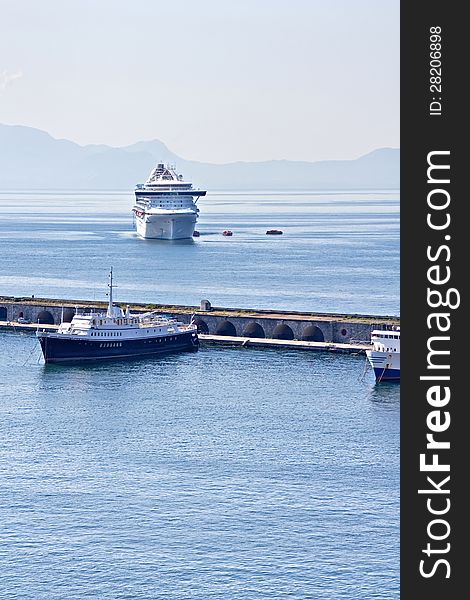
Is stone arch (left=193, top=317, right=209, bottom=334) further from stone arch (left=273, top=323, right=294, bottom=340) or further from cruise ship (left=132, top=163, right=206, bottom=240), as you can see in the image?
cruise ship (left=132, top=163, right=206, bottom=240)

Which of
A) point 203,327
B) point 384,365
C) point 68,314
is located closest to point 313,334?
point 203,327

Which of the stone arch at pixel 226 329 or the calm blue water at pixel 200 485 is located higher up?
the stone arch at pixel 226 329

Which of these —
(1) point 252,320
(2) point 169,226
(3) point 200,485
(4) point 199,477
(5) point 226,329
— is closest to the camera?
(3) point 200,485

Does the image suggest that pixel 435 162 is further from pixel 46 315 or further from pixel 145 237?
pixel 145 237

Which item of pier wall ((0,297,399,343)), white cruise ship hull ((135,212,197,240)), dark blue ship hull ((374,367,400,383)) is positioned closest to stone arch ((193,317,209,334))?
pier wall ((0,297,399,343))

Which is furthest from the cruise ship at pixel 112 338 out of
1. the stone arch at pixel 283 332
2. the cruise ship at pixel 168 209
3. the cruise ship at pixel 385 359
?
the cruise ship at pixel 168 209

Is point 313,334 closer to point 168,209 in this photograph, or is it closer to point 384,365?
point 384,365

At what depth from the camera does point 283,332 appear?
72.6 meters

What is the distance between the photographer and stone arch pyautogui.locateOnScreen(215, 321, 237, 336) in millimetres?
74637

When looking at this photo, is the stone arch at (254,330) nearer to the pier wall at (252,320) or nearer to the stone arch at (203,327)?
the pier wall at (252,320)

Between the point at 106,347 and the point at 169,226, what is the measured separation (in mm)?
102223

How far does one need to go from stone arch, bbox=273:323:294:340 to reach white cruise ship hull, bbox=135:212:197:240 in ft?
321

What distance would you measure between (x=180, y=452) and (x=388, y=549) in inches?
531

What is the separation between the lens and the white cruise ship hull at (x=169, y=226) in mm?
170125
